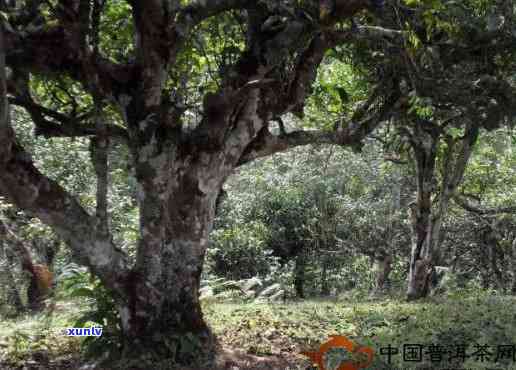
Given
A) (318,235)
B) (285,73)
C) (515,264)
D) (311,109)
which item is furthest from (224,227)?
(285,73)

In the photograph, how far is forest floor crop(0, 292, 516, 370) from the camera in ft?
15.8

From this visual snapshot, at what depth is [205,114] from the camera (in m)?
5.53

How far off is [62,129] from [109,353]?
236cm

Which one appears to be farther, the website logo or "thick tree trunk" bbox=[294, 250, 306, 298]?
"thick tree trunk" bbox=[294, 250, 306, 298]

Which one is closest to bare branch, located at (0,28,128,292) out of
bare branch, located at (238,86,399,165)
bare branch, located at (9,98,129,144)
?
bare branch, located at (9,98,129,144)

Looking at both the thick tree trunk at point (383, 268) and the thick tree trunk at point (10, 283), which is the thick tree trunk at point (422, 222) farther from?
the thick tree trunk at point (10, 283)

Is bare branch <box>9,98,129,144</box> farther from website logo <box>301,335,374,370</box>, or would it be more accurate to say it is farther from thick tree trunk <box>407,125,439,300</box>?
thick tree trunk <box>407,125,439,300</box>

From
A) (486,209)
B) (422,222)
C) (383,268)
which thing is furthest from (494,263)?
(422,222)

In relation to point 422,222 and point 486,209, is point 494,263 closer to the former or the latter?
point 486,209

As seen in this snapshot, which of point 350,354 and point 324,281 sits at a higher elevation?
point 324,281

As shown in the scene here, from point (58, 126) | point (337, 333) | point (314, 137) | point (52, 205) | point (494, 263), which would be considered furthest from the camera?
point (494, 263)

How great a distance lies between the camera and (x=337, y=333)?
20.9 feet

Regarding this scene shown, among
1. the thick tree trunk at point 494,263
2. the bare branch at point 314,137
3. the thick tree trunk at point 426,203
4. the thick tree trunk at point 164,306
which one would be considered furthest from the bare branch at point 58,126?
the thick tree trunk at point 494,263

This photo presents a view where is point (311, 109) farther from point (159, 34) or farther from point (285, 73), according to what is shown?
point (159, 34)
